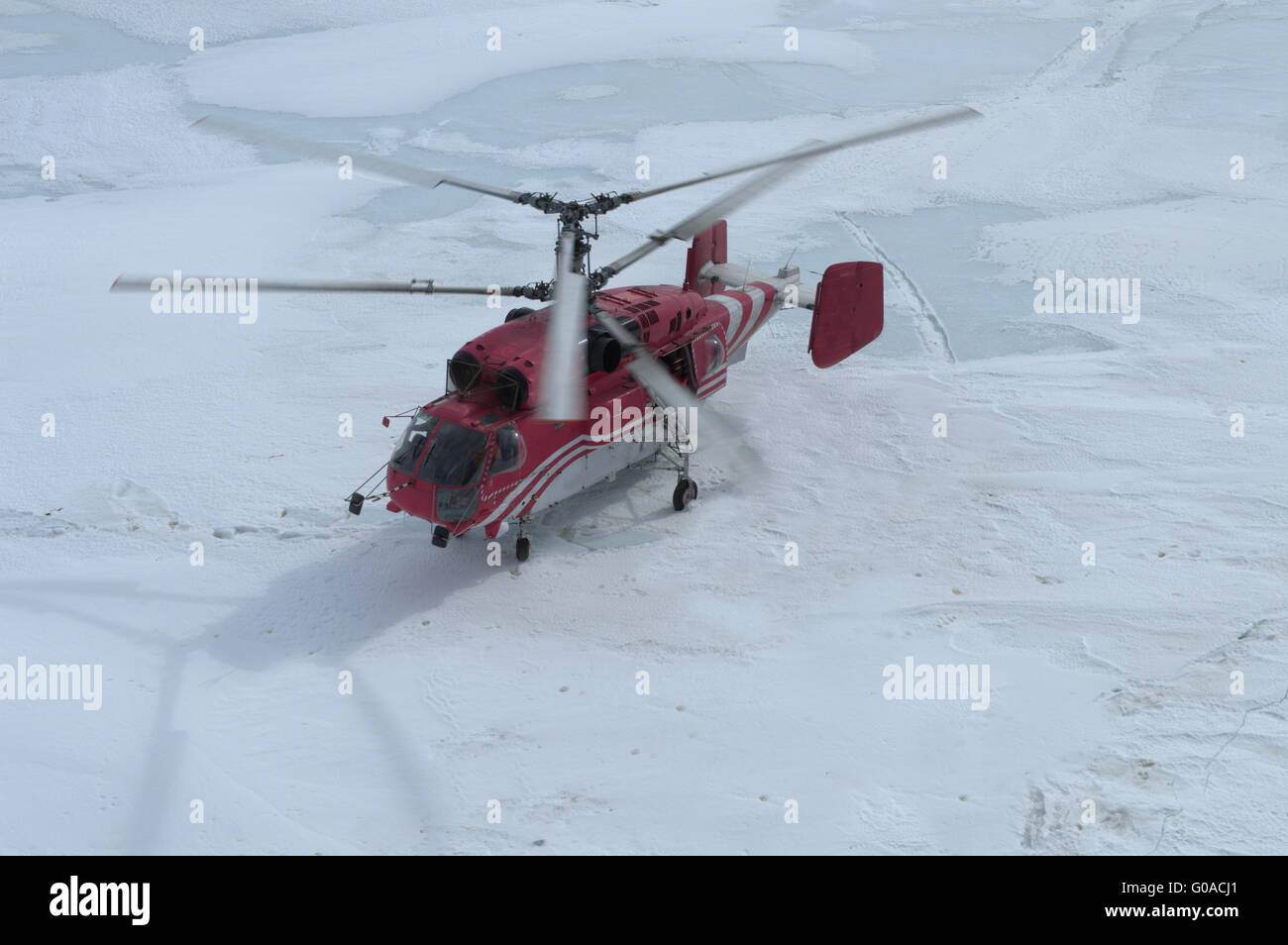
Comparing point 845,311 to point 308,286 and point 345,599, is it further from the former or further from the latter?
point 345,599

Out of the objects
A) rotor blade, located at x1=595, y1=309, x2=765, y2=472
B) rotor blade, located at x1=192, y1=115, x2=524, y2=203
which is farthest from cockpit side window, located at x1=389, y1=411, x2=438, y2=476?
rotor blade, located at x1=192, y1=115, x2=524, y2=203

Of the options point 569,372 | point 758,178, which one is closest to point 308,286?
point 569,372

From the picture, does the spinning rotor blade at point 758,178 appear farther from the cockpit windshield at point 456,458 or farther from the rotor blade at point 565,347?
the cockpit windshield at point 456,458

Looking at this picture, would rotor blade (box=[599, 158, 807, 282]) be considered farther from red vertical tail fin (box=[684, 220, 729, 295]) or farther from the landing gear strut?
the landing gear strut

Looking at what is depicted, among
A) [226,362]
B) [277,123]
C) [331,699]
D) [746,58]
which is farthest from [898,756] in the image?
[746,58]

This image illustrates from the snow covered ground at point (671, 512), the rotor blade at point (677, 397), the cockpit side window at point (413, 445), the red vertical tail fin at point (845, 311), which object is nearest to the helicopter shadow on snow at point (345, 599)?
the snow covered ground at point (671, 512)

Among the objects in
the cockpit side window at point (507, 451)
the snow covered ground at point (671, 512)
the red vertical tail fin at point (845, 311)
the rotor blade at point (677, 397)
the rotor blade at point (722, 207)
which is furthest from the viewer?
the red vertical tail fin at point (845, 311)
